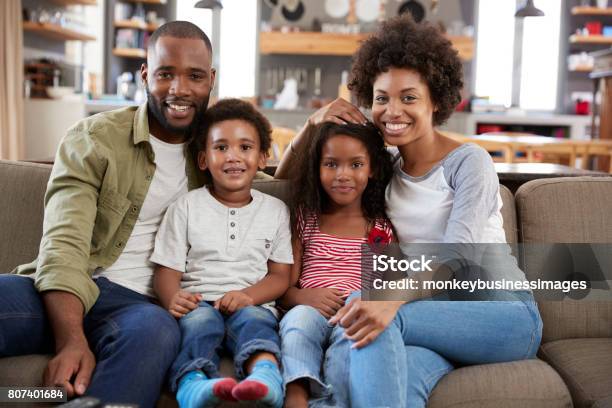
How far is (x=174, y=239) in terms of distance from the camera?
1774mm

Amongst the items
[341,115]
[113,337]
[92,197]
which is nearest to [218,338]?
[113,337]

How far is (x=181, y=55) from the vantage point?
1.87 metres

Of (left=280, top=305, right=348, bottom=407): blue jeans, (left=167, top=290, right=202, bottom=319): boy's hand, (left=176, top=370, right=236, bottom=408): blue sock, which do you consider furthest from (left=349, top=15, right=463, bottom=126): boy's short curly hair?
(left=176, top=370, right=236, bottom=408): blue sock

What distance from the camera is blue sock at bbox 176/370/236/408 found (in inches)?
51.9

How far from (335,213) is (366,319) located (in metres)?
0.53

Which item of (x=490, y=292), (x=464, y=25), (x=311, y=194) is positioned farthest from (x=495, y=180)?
(x=464, y=25)

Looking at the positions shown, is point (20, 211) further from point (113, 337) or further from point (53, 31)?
point (53, 31)

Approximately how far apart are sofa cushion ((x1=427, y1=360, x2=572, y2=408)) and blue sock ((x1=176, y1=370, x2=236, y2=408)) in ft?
1.55

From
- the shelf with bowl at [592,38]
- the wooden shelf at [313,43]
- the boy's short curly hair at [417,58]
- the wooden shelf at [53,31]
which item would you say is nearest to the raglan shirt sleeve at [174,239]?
the boy's short curly hair at [417,58]

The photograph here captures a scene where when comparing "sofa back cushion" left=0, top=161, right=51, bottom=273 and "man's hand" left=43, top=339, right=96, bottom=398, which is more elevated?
"sofa back cushion" left=0, top=161, right=51, bottom=273

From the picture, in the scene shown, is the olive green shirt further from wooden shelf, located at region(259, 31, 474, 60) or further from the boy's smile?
wooden shelf, located at region(259, 31, 474, 60)

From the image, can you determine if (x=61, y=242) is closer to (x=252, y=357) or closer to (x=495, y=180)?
(x=252, y=357)

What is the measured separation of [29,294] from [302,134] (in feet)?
2.86

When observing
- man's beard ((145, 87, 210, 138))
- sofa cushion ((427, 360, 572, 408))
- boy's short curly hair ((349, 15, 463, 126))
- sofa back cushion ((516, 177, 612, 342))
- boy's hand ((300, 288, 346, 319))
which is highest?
A: boy's short curly hair ((349, 15, 463, 126))
